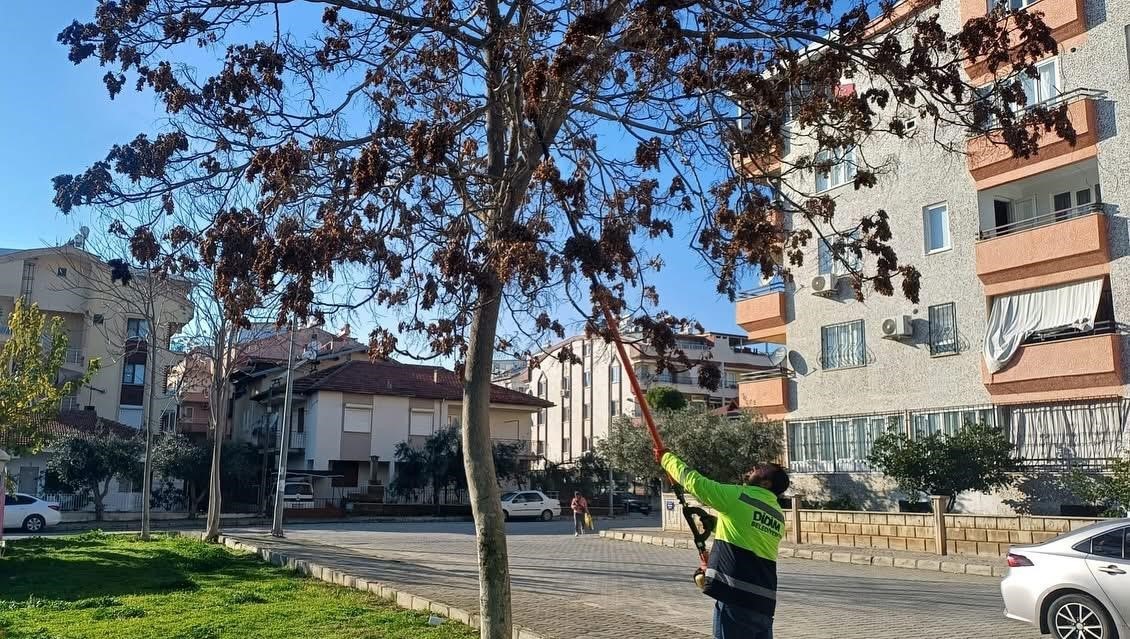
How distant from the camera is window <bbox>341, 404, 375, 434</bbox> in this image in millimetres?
46469

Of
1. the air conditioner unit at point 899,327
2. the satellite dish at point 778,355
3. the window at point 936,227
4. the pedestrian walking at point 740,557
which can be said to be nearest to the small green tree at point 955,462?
the air conditioner unit at point 899,327

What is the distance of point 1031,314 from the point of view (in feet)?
73.9

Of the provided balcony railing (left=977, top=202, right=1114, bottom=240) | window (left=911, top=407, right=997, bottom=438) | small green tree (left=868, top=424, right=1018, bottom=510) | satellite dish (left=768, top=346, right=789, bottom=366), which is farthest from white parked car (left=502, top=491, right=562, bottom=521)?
balcony railing (left=977, top=202, right=1114, bottom=240)

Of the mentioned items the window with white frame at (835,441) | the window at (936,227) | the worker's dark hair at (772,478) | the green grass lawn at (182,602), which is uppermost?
the window at (936,227)

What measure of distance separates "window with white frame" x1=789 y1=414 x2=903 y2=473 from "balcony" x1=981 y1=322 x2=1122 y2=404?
10.8 ft

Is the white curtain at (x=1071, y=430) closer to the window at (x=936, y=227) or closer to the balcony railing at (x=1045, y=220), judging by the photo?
the balcony railing at (x=1045, y=220)

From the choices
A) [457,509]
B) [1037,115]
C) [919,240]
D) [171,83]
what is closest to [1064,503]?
[919,240]

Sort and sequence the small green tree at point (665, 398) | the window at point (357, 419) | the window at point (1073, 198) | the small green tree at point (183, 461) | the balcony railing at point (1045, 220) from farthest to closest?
the small green tree at point (665, 398) → the window at point (357, 419) → the small green tree at point (183, 461) → the window at point (1073, 198) → the balcony railing at point (1045, 220)

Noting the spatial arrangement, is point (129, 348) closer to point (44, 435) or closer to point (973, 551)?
point (44, 435)

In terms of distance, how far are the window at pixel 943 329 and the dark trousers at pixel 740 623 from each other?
820 inches

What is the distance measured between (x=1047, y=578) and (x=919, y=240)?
1783 centimetres

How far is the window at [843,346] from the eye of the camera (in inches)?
1066

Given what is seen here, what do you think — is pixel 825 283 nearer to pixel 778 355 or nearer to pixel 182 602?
pixel 778 355

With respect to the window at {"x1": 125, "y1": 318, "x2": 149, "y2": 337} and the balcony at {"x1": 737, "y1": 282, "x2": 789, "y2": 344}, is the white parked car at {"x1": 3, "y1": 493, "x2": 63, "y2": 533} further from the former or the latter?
the balcony at {"x1": 737, "y1": 282, "x2": 789, "y2": 344}
